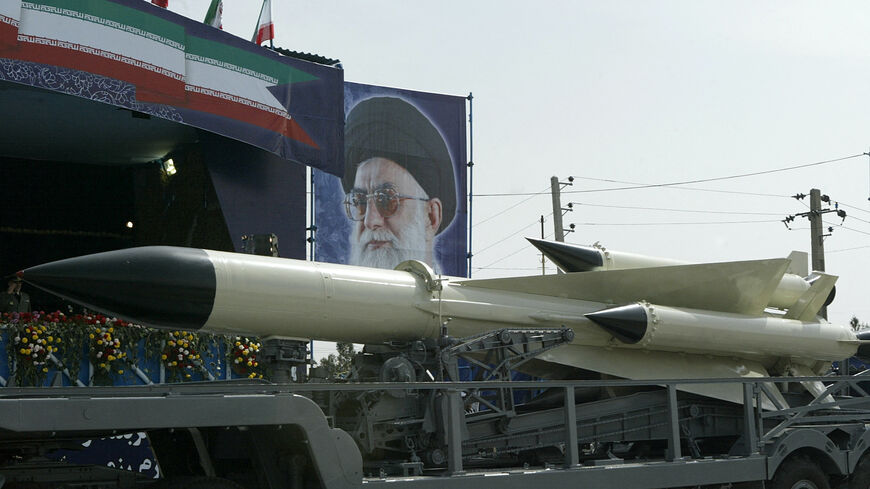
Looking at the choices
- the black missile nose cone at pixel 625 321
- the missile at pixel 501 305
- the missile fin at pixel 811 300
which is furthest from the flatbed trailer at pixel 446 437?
the missile fin at pixel 811 300

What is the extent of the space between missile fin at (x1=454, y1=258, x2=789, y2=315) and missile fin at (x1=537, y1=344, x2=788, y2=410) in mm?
550

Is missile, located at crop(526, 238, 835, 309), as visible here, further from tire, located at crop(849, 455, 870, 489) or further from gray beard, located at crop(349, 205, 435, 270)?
gray beard, located at crop(349, 205, 435, 270)

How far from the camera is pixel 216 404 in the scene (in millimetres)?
5449

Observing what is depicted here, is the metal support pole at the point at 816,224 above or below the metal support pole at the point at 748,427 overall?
above

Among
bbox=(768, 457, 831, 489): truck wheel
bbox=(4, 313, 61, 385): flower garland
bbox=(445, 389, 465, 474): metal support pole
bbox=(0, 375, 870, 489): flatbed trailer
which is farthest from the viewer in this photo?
bbox=(4, 313, 61, 385): flower garland

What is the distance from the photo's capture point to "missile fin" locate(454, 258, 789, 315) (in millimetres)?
9703

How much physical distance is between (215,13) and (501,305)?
8.67 meters

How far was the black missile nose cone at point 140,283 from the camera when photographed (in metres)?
6.88

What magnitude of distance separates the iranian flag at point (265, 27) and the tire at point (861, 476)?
10392mm

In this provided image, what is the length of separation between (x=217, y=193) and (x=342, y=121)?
2.15 m

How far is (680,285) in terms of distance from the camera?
10000 mm

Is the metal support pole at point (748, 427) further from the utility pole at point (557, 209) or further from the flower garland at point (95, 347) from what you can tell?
the utility pole at point (557, 209)

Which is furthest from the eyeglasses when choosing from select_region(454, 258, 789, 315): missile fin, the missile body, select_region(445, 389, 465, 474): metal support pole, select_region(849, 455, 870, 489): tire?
select_region(445, 389, 465, 474): metal support pole

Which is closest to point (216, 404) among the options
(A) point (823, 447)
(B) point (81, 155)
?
(A) point (823, 447)
